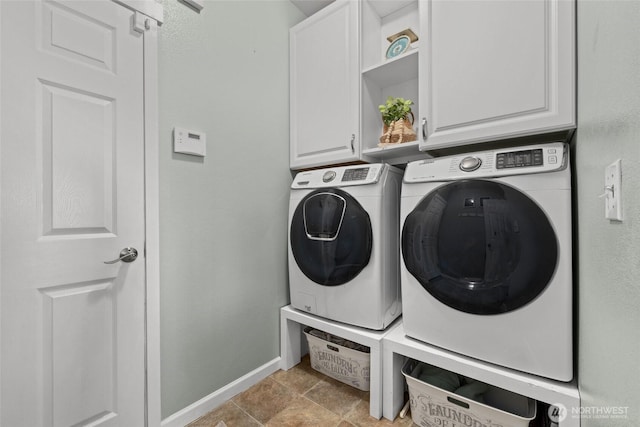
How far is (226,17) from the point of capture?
1.62 meters

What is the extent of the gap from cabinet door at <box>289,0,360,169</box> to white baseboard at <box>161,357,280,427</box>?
1.36 metres

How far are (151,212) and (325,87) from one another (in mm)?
1264

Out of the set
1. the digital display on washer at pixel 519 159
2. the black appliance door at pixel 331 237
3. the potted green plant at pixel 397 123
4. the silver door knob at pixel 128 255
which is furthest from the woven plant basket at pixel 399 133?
the silver door knob at pixel 128 255

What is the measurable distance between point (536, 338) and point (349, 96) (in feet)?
4.94

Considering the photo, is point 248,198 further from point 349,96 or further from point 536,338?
point 536,338

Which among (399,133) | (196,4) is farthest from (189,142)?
(399,133)

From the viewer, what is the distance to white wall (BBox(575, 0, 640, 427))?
1.75ft

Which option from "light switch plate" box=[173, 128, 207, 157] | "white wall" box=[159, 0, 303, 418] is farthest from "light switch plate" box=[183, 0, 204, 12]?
"light switch plate" box=[173, 128, 207, 157]

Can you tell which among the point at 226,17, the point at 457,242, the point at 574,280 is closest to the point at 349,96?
the point at 226,17

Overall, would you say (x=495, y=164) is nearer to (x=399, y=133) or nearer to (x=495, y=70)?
(x=495, y=70)

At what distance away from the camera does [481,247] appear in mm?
1162

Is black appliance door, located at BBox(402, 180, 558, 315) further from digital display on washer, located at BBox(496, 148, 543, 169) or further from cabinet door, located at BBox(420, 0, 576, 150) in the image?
cabinet door, located at BBox(420, 0, 576, 150)

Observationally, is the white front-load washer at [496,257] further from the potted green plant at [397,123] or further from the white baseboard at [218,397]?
the white baseboard at [218,397]

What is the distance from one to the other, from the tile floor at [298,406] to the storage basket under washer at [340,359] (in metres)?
0.06
